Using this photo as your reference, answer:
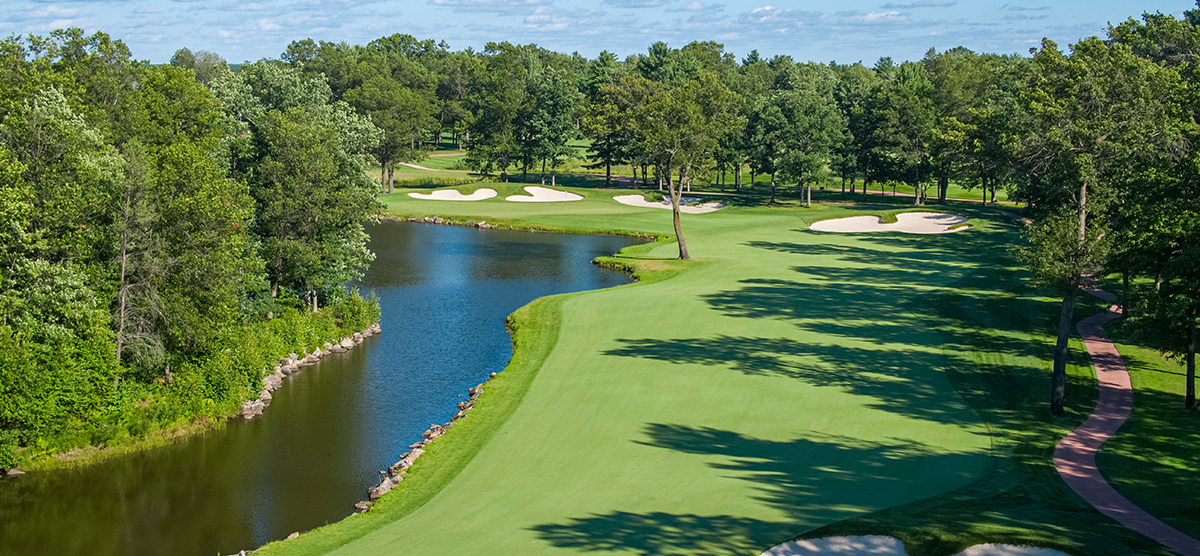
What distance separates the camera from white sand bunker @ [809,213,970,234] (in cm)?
7125

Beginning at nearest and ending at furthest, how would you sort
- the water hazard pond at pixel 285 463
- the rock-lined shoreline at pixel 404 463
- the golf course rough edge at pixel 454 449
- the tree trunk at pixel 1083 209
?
the golf course rough edge at pixel 454 449
the water hazard pond at pixel 285 463
the rock-lined shoreline at pixel 404 463
the tree trunk at pixel 1083 209

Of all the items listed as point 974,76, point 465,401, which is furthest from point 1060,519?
point 974,76

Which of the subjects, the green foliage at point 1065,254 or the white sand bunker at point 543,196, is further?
the white sand bunker at point 543,196

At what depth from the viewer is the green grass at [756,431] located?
1905 centimetres

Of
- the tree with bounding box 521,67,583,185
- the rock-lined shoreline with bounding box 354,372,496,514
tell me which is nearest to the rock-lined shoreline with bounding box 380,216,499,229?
the tree with bounding box 521,67,583,185

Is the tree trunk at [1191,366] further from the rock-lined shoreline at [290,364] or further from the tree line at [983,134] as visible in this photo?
the rock-lined shoreline at [290,364]

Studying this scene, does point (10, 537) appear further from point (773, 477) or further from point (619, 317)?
point (619, 317)

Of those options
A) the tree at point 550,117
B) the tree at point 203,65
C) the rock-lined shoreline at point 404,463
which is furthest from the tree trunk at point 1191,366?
the tree at point 203,65

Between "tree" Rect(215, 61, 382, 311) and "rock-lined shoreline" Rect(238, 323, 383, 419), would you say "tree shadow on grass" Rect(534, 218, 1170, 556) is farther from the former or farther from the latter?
"tree" Rect(215, 61, 382, 311)

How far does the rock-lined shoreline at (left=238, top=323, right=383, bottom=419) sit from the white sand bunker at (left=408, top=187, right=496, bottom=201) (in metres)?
53.8

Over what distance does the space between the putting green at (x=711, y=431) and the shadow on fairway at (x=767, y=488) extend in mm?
56

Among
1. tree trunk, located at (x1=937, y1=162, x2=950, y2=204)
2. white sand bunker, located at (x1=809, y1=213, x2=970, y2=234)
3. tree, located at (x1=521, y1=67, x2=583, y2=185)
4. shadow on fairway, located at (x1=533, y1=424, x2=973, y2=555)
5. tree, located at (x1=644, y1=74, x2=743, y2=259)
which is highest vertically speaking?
tree, located at (x1=521, y1=67, x2=583, y2=185)

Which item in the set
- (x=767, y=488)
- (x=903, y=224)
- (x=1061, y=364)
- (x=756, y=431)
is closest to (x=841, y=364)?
(x=1061, y=364)

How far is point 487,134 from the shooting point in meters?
109
